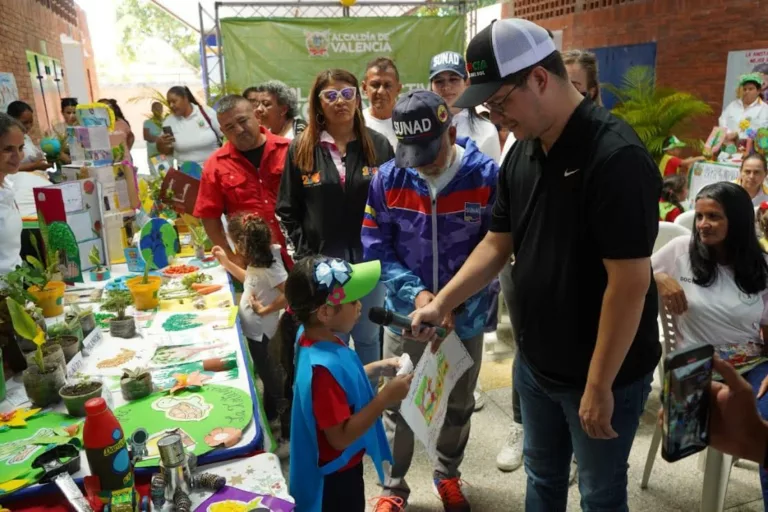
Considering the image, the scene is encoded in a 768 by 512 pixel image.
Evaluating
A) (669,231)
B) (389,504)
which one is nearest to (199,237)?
(389,504)

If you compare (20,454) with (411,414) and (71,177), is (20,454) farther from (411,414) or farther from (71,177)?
(71,177)

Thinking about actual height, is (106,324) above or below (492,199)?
below

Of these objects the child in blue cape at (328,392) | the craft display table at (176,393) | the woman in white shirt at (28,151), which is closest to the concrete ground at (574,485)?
the child in blue cape at (328,392)

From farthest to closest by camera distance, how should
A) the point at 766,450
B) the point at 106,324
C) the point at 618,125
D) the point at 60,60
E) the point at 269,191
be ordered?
the point at 60,60 → the point at 269,191 → the point at 106,324 → the point at 618,125 → the point at 766,450

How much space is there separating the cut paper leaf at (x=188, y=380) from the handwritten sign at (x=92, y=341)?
1.35ft

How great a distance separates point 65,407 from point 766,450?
1760 mm

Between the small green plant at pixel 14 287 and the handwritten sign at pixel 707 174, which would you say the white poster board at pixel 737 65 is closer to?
the handwritten sign at pixel 707 174

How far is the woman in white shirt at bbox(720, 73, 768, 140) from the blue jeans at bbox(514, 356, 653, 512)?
5510mm

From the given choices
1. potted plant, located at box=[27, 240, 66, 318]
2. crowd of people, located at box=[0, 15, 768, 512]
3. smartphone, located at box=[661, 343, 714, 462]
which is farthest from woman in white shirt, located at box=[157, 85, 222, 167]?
smartphone, located at box=[661, 343, 714, 462]

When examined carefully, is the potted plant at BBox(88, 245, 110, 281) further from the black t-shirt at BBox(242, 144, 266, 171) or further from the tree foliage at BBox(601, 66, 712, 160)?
the tree foliage at BBox(601, 66, 712, 160)

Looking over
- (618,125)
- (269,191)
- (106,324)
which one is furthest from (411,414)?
(269,191)

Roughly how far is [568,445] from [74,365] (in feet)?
5.06

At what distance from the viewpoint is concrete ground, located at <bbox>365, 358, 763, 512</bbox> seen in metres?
2.35

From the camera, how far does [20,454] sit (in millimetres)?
1418
